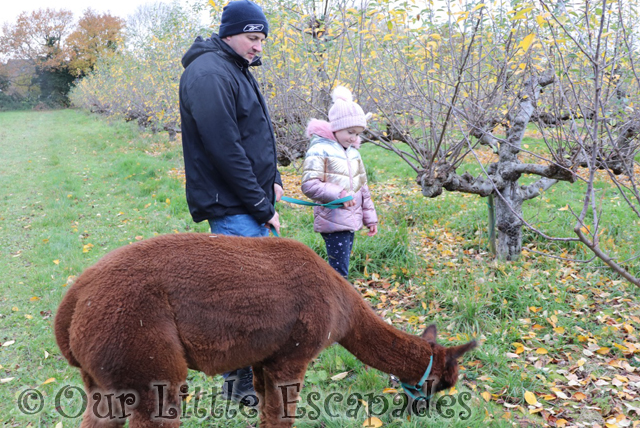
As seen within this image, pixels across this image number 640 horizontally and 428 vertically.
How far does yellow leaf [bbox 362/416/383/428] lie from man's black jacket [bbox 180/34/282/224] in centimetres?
147

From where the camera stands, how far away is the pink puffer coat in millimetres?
3734

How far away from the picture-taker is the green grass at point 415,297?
3211 millimetres

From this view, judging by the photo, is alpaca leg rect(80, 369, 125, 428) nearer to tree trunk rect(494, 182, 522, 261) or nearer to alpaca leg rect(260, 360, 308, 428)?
alpaca leg rect(260, 360, 308, 428)

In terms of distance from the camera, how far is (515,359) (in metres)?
3.62

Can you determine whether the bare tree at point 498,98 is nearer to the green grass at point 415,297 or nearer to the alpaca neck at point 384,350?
the green grass at point 415,297

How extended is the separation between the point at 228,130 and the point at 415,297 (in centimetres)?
291

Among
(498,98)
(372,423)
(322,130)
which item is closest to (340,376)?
(372,423)

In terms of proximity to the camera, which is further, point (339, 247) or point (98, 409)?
point (339, 247)

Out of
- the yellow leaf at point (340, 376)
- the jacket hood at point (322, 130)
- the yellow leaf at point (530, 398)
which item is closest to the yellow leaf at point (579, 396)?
the yellow leaf at point (530, 398)

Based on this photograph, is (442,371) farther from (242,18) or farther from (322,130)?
(242,18)

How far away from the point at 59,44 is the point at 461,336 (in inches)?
2390

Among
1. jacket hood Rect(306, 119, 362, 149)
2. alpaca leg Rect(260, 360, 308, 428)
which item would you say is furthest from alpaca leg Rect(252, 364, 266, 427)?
jacket hood Rect(306, 119, 362, 149)

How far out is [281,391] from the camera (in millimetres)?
2482

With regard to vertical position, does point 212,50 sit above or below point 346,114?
above
